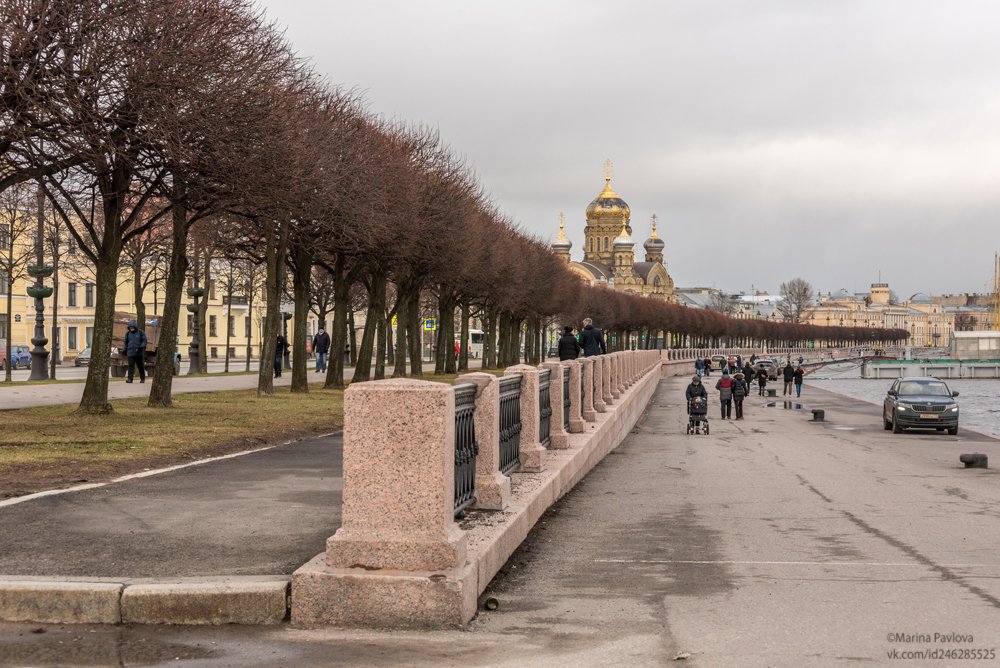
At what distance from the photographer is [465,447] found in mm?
8898

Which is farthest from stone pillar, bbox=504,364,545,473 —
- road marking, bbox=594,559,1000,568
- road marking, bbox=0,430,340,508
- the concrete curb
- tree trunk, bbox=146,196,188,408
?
tree trunk, bbox=146,196,188,408

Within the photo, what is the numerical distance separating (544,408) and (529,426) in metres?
2.04

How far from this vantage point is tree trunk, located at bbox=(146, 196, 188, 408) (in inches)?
933

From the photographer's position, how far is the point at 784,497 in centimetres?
1473

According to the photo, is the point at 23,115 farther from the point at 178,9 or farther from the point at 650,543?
the point at 650,543

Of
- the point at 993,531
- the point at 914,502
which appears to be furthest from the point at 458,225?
the point at 993,531

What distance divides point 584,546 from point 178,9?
39.3 ft

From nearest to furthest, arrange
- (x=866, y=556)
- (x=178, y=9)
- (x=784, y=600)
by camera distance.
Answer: (x=784, y=600) → (x=866, y=556) → (x=178, y=9)

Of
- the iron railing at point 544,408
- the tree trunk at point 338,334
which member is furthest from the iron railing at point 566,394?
the tree trunk at point 338,334

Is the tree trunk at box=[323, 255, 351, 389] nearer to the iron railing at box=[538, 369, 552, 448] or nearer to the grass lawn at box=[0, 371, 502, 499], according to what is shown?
the grass lawn at box=[0, 371, 502, 499]

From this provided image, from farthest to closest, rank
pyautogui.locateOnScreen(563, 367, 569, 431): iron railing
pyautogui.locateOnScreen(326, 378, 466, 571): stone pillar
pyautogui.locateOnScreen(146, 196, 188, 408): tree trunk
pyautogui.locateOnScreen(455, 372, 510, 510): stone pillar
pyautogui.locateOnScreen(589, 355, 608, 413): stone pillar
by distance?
pyautogui.locateOnScreen(146, 196, 188, 408): tree trunk < pyautogui.locateOnScreen(589, 355, 608, 413): stone pillar < pyautogui.locateOnScreen(563, 367, 569, 431): iron railing < pyautogui.locateOnScreen(455, 372, 510, 510): stone pillar < pyautogui.locateOnScreen(326, 378, 466, 571): stone pillar

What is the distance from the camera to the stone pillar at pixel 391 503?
691 cm

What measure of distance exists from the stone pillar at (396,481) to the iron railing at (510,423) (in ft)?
12.7

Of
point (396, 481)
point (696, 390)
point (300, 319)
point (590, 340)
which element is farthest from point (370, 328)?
point (396, 481)
